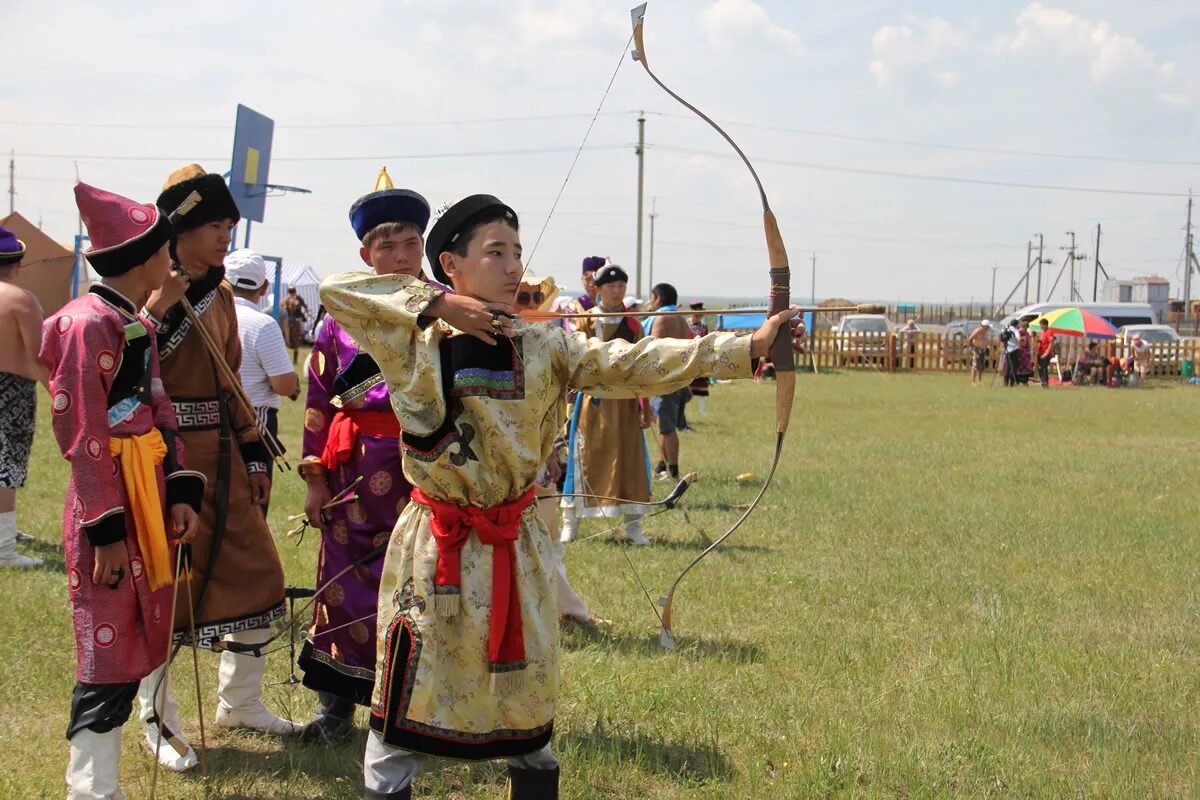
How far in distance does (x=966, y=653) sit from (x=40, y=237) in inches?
466

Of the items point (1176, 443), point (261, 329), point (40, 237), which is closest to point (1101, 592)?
point (261, 329)

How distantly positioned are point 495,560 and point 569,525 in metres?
4.83

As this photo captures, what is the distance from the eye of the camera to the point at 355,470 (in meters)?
3.78

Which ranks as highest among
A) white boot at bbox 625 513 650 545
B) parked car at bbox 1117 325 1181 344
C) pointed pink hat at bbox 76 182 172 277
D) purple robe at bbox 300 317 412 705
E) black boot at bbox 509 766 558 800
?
parked car at bbox 1117 325 1181 344

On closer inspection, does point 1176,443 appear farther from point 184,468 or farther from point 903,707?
point 184,468

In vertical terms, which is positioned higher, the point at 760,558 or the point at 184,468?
the point at 184,468

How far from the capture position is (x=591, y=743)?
12.5 ft

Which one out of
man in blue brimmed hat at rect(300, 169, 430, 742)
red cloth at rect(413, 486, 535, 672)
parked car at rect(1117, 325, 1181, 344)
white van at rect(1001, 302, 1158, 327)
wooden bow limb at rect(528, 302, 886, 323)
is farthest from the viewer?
white van at rect(1001, 302, 1158, 327)

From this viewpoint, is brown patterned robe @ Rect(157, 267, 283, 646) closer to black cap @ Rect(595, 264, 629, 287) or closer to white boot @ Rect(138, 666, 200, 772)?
white boot @ Rect(138, 666, 200, 772)

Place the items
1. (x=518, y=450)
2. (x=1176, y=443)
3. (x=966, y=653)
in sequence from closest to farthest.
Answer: (x=518, y=450)
(x=966, y=653)
(x=1176, y=443)

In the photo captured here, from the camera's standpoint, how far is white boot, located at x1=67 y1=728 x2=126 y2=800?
3.11 m

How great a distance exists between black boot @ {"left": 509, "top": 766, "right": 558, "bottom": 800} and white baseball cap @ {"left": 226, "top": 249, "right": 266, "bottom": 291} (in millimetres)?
3990

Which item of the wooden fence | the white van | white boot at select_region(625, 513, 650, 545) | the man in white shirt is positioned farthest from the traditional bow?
the white van

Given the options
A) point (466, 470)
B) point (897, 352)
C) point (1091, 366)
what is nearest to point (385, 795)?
point (466, 470)
